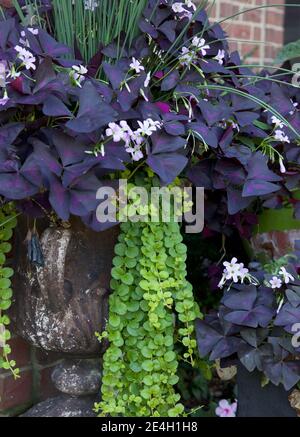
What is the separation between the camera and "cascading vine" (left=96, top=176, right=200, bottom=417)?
140 centimetres

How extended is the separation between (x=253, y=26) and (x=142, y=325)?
220cm

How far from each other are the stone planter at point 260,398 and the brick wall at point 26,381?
26.7 inches

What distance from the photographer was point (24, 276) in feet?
4.91

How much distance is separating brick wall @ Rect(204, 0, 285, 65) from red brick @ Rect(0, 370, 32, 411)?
1.77 m

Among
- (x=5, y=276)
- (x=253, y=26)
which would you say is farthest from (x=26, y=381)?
(x=253, y=26)

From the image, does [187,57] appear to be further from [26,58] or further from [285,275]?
[285,275]

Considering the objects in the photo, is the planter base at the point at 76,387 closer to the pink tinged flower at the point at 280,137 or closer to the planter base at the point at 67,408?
the planter base at the point at 67,408

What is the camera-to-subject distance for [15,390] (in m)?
1.82

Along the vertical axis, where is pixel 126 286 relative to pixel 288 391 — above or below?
above

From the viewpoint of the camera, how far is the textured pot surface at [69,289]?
4.70 feet

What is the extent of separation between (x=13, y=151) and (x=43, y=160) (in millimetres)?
85

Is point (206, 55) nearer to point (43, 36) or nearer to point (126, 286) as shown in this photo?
point (43, 36)

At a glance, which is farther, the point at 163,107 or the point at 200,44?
the point at 200,44
